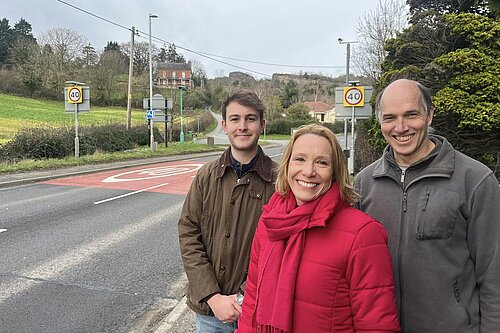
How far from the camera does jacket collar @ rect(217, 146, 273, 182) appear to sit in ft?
7.38

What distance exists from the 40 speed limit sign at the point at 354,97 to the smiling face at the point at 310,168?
11054 mm

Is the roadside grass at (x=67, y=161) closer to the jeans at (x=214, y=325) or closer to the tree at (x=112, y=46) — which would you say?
the jeans at (x=214, y=325)

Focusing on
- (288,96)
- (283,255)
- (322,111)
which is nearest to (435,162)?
(283,255)

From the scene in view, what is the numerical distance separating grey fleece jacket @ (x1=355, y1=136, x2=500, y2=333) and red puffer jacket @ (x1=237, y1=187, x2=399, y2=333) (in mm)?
278

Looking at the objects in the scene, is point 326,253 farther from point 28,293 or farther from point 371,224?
point 28,293

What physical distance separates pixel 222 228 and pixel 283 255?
0.64 meters

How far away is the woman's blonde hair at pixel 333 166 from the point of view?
A: 1.71 m

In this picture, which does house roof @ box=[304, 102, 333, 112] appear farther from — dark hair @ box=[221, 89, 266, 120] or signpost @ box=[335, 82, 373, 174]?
→ dark hair @ box=[221, 89, 266, 120]

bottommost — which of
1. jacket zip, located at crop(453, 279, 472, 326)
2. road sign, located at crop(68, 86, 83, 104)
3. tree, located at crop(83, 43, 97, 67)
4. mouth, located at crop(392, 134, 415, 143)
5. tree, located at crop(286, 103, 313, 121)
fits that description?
jacket zip, located at crop(453, 279, 472, 326)

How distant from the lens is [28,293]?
4613 mm

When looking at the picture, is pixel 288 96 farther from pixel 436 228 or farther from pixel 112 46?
pixel 436 228

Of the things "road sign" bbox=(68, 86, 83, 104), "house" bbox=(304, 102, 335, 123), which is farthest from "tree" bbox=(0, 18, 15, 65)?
"road sign" bbox=(68, 86, 83, 104)

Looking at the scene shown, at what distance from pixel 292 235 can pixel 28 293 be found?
4.16 m

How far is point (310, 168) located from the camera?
67.6 inches
